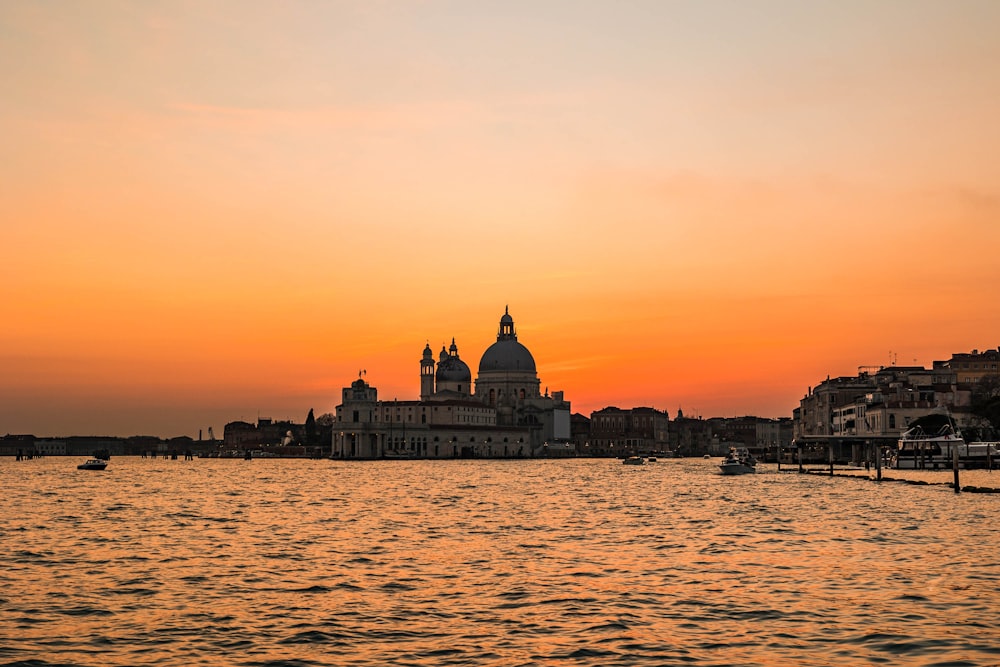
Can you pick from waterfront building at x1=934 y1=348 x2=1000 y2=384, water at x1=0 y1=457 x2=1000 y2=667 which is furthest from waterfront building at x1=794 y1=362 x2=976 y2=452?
water at x1=0 y1=457 x2=1000 y2=667

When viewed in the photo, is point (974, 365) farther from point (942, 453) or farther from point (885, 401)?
point (942, 453)

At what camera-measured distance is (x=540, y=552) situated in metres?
29.1

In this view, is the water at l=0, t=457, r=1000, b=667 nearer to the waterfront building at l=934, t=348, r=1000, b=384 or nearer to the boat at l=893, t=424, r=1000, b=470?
the boat at l=893, t=424, r=1000, b=470

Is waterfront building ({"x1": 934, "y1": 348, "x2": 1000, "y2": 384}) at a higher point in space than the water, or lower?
higher

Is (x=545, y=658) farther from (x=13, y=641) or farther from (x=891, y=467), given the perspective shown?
(x=891, y=467)

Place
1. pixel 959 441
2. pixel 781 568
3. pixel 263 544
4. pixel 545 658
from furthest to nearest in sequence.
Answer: pixel 959 441 < pixel 263 544 < pixel 781 568 < pixel 545 658

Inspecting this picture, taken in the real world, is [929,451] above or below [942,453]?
above

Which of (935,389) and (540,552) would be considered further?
(935,389)

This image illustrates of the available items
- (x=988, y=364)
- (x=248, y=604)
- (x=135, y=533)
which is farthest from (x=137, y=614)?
(x=988, y=364)

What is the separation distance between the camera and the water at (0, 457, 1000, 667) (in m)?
16.7

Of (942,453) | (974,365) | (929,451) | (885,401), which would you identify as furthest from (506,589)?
(974,365)

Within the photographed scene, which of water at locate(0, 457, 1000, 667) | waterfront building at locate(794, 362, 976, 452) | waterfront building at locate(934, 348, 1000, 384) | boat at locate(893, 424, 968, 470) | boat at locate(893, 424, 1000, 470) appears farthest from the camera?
waterfront building at locate(934, 348, 1000, 384)

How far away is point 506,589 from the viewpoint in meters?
22.4

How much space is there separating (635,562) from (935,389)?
121m
